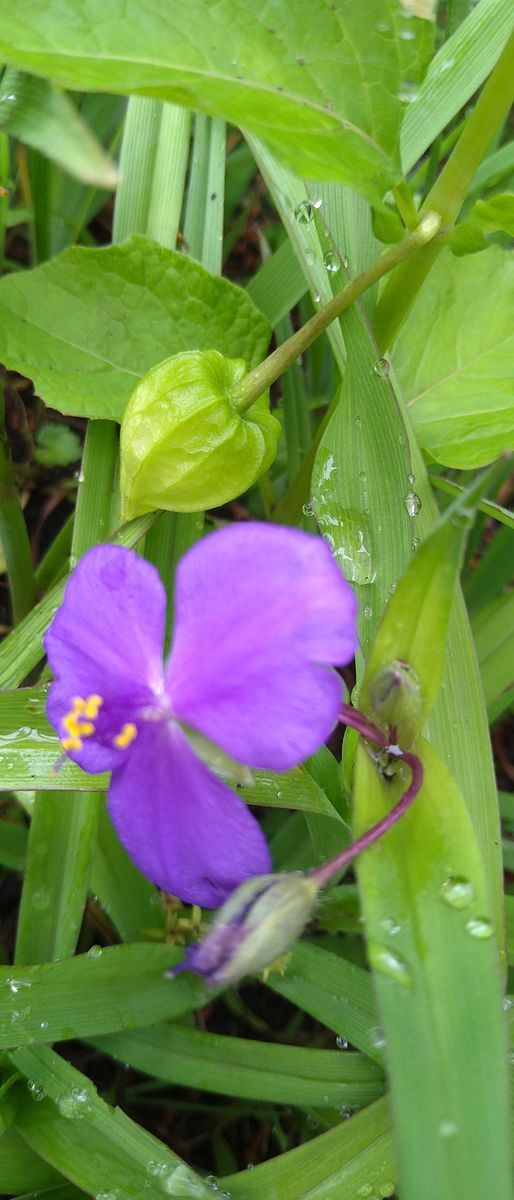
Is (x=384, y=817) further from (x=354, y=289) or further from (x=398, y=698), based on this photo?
(x=354, y=289)

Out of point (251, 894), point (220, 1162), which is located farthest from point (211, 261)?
point (220, 1162)

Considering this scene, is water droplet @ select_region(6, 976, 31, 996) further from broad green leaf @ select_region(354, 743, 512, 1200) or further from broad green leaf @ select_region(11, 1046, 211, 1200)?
broad green leaf @ select_region(354, 743, 512, 1200)

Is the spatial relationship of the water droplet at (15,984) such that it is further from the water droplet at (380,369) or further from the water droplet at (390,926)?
the water droplet at (380,369)

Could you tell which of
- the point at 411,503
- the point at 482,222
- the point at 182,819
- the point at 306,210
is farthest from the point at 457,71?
the point at 182,819

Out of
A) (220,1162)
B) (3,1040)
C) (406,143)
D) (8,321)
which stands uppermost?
(406,143)

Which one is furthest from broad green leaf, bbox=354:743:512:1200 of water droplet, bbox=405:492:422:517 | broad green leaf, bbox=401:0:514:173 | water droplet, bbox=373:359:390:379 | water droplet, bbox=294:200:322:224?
broad green leaf, bbox=401:0:514:173

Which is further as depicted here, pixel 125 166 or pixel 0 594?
pixel 0 594

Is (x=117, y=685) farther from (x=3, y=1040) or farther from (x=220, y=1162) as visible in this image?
(x=220, y=1162)
